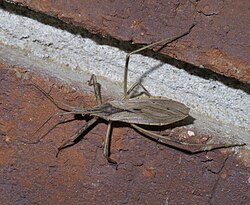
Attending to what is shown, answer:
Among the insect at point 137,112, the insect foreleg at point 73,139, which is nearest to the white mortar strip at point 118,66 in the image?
the insect at point 137,112

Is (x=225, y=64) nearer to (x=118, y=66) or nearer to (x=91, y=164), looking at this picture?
(x=118, y=66)

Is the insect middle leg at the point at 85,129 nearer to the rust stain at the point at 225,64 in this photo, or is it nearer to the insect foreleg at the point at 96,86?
the insect foreleg at the point at 96,86

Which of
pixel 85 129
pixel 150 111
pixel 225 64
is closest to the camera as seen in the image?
pixel 225 64

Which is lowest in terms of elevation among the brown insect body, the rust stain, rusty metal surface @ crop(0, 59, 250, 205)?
rusty metal surface @ crop(0, 59, 250, 205)

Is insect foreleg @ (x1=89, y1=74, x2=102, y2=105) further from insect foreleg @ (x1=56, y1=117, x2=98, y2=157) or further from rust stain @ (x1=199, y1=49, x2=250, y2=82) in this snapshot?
rust stain @ (x1=199, y1=49, x2=250, y2=82)

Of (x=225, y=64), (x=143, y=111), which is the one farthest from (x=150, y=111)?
(x=225, y=64)

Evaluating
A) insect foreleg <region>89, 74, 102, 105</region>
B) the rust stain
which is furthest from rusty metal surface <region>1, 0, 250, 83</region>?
insect foreleg <region>89, 74, 102, 105</region>
